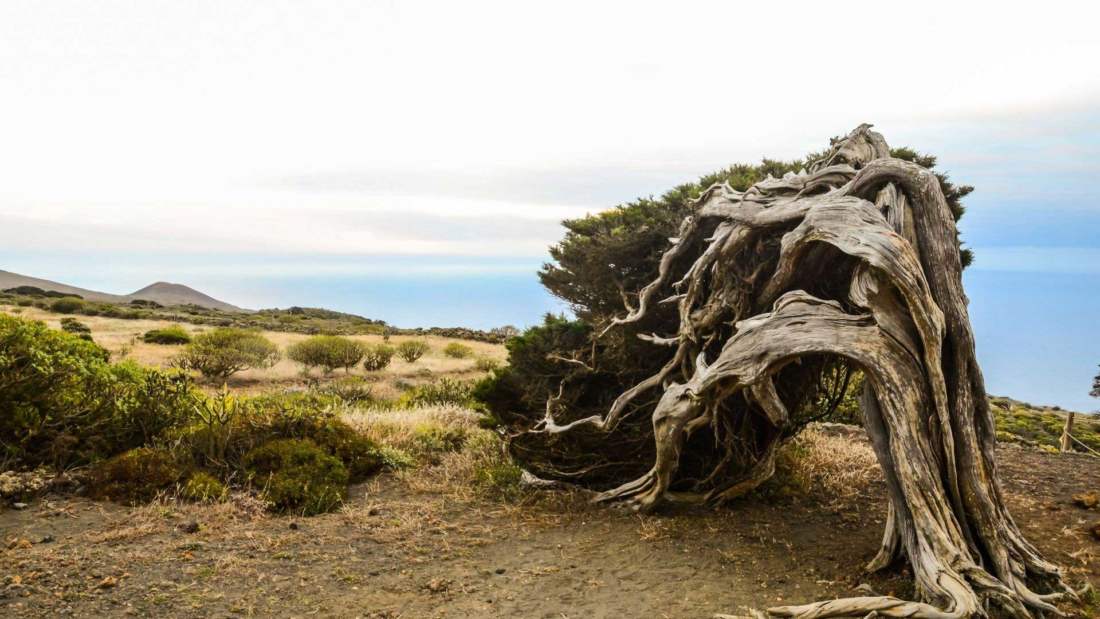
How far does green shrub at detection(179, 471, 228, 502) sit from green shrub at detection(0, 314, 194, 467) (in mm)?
1708

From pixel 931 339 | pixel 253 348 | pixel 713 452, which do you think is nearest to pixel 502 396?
pixel 713 452

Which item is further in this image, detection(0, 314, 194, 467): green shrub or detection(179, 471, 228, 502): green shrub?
detection(0, 314, 194, 467): green shrub

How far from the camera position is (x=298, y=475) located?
333 inches

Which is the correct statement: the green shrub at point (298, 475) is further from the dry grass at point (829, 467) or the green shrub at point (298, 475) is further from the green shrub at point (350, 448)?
the dry grass at point (829, 467)

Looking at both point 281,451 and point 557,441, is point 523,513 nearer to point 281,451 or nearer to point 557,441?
point 557,441

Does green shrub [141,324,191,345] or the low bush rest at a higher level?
green shrub [141,324,191,345]

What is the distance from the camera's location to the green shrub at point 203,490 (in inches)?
310

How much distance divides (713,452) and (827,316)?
2977 millimetres

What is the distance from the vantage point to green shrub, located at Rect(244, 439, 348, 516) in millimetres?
8047

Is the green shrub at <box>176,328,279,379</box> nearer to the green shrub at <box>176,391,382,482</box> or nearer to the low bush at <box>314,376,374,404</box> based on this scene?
the low bush at <box>314,376,374,404</box>

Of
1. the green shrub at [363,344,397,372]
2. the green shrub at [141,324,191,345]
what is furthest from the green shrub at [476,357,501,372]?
the green shrub at [141,324,191,345]

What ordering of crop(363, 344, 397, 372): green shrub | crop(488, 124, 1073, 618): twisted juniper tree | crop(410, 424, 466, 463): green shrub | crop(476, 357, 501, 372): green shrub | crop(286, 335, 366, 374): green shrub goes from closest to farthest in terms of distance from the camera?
crop(488, 124, 1073, 618): twisted juniper tree → crop(410, 424, 466, 463): green shrub → crop(286, 335, 366, 374): green shrub → crop(363, 344, 397, 372): green shrub → crop(476, 357, 501, 372): green shrub

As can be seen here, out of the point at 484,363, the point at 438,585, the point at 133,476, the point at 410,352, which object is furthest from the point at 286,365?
the point at 438,585

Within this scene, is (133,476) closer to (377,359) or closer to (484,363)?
(377,359)
